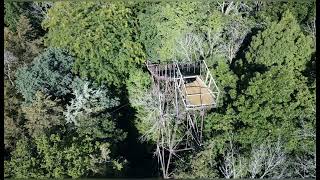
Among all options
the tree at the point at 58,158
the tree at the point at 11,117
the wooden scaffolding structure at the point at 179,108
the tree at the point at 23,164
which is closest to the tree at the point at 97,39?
the wooden scaffolding structure at the point at 179,108

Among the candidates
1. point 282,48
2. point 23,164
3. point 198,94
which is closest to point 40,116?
point 23,164

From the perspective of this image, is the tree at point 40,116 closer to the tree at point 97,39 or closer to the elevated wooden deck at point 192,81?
the tree at point 97,39

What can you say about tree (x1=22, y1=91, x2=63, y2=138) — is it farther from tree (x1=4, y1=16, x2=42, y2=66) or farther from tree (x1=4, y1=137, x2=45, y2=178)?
tree (x1=4, y1=16, x2=42, y2=66)

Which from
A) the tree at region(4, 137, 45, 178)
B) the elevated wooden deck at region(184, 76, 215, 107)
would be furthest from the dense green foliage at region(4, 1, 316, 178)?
the elevated wooden deck at region(184, 76, 215, 107)

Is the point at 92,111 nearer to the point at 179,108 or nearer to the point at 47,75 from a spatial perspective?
the point at 47,75
